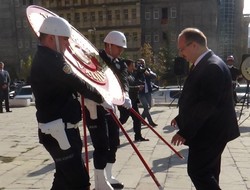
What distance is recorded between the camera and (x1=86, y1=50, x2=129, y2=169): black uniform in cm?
438

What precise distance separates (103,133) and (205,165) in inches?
56.3

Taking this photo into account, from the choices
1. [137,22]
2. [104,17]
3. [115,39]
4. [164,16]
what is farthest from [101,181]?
[104,17]

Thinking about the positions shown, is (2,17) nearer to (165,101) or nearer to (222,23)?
(222,23)

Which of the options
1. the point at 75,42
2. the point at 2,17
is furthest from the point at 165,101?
the point at 2,17

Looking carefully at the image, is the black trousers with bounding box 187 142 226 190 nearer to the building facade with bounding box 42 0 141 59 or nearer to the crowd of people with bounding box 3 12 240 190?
the crowd of people with bounding box 3 12 240 190

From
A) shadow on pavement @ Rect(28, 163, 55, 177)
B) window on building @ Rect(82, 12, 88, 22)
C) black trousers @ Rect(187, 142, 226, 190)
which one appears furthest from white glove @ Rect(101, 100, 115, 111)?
window on building @ Rect(82, 12, 88, 22)

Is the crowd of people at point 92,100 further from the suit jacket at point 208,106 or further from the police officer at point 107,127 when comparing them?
the police officer at point 107,127

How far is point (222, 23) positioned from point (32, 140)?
54967 mm

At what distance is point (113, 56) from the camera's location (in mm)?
4863

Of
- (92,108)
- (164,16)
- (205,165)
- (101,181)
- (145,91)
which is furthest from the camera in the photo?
(164,16)

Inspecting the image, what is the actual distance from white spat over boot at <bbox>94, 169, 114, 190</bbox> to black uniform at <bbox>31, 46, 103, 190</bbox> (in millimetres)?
1069

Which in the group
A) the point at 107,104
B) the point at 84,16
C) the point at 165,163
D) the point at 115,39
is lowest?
the point at 165,163

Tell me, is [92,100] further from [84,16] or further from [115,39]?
[84,16]

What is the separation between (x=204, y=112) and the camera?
3.26 m
